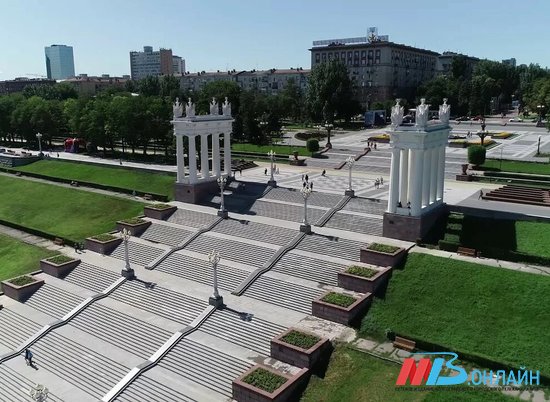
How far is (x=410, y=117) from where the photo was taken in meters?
34.5

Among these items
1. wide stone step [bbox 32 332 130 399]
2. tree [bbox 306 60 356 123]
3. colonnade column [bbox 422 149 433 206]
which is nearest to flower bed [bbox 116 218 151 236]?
wide stone step [bbox 32 332 130 399]

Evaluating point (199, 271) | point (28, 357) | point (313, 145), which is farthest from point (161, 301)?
point (313, 145)

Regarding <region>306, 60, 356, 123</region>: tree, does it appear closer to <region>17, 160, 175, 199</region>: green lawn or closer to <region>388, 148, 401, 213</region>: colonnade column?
<region>17, 160, 175, 199</region>: green lawn

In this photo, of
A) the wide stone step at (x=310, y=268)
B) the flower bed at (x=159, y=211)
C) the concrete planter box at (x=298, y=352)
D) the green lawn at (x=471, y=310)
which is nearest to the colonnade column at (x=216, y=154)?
the flower bed at (x=159, y=211)

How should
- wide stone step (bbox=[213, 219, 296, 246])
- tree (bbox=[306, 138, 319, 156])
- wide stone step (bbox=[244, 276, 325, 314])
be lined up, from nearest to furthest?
wide stone step (bbox=[244, 276, 325, 314])
wide stone step (bbox=[213, 219, 296, 246])
tree (bbox=[306, 138, 319, 156])

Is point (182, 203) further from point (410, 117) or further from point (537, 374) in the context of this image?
point (537, 374)

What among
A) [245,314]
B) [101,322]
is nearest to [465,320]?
[245,314]

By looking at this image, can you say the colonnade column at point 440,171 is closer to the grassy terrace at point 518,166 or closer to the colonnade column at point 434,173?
the colonnade column at point 434,173

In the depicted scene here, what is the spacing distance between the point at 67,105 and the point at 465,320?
256ft

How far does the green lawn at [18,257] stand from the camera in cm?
3531

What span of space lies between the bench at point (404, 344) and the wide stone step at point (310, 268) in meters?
6.21

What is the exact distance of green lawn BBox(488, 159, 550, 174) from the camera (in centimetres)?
4603

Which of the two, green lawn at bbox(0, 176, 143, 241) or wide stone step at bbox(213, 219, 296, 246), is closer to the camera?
wide stone step at bbox(213, 219, 296, 246)

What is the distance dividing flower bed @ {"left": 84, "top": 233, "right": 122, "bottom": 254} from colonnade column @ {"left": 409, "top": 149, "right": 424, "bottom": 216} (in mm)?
21685
